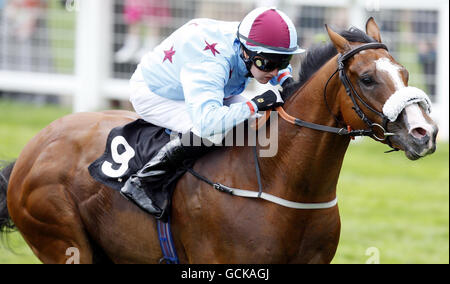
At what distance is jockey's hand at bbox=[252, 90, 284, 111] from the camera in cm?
396

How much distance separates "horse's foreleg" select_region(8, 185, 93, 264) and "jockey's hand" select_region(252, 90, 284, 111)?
4.68 feet

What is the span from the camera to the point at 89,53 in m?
12.3

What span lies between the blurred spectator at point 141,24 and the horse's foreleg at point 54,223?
25.8 ft

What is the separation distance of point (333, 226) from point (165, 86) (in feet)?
4.09

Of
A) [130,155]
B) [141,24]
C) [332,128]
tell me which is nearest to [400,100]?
[332,128]

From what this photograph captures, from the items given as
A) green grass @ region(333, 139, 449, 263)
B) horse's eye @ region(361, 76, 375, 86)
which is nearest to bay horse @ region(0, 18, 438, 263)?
horse's eye @ region(361, 76, 375, 86)

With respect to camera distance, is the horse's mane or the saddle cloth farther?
the saddle cloth

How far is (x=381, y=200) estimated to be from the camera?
952 cm

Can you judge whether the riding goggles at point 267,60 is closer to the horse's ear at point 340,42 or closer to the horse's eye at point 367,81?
the horse's ear at point 340,42

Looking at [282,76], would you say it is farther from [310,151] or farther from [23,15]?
[23,15]

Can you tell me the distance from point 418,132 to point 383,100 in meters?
0.23

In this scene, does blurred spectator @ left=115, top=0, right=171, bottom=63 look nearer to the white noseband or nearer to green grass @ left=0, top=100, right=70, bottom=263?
green grass @ left=0, top=100, right=70, bottom=263
